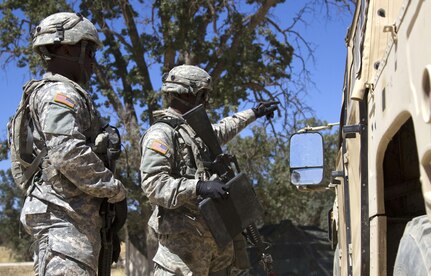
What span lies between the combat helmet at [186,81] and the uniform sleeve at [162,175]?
1.07 ft

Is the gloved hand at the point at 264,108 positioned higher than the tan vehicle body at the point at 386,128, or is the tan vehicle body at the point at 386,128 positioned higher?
the gloved hand at the point at 264,108

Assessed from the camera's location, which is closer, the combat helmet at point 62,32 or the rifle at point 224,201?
the combat helmet at point 62,32

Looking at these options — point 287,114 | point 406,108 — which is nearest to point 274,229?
point 287,114

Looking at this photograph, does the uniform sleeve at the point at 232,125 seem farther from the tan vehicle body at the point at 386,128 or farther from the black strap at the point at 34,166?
the black strap at the point at 34,166

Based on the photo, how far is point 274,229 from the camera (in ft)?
45.0

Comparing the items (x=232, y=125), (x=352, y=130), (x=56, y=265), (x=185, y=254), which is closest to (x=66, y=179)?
(x=56, y=265)

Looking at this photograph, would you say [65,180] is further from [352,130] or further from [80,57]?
[352,130]

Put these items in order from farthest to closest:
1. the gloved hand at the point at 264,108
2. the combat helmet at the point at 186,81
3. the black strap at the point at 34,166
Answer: the gloved hand at the point at 264,108
the combat helmet at the point at 186,81
the black strap at the point at 34,166

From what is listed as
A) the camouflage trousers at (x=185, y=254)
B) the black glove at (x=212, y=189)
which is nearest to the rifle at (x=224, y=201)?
the black glove at (x=212, y=189)

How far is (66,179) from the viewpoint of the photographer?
3182 millimetres

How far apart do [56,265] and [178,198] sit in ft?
2.78

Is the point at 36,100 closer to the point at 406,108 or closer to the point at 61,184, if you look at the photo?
the point at 61,184

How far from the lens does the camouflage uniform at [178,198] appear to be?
11.9 ft

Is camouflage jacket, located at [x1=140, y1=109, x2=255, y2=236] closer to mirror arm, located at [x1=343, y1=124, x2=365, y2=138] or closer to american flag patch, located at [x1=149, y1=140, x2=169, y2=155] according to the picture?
american flag patch, located at [x1=149, y1=140, x2=169, y2=155]
